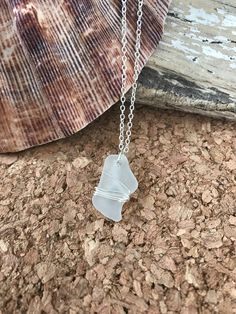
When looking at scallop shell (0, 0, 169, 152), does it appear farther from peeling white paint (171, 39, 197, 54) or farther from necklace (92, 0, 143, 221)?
peeling white paint (171, 39, 197, 54)

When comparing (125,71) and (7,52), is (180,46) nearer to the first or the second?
(125,71)

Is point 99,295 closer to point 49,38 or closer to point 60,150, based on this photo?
point 60,150

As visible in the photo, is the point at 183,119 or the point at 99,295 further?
the point at 183,119

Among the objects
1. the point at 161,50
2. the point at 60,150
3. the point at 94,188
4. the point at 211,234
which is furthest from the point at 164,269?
the point at 161,50

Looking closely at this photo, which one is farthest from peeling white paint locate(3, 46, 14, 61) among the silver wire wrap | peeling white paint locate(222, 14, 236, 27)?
peeling white paint locate(222, 14, 236, 27)

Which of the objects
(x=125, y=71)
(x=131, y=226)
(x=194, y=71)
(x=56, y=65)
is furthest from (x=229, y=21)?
(x=131, y=226)

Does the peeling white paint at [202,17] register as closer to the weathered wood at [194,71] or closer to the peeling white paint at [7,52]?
the weathered wood at [194,71]
